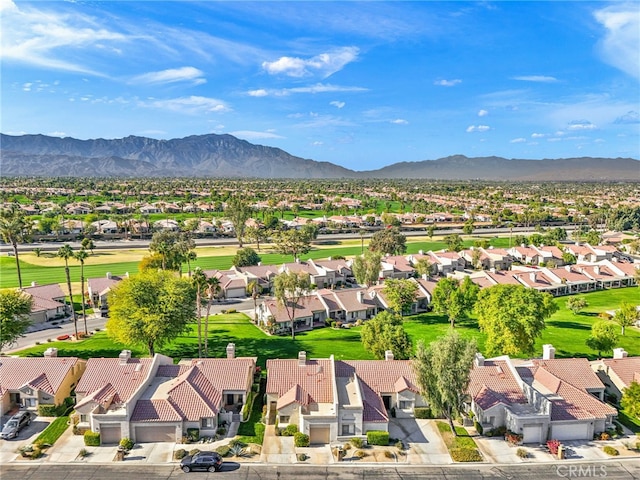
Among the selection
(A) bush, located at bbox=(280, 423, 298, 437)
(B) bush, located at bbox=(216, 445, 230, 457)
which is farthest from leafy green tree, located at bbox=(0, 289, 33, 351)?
(A) bush, located at bbox=(280, 423, 298, 437)

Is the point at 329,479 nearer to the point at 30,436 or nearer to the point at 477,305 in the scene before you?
the point at 30,436

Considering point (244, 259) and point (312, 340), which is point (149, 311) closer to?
point (312, 340)

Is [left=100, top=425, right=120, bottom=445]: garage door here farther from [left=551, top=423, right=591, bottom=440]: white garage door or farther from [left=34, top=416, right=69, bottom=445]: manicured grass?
[left=551, top=423, right=591, bottom=440]: white garage door

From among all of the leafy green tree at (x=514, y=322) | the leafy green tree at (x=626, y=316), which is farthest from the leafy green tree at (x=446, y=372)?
the leafy green tree at (x=626, y=316)

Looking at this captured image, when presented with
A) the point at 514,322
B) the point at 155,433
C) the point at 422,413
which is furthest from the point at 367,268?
the point at 155,433

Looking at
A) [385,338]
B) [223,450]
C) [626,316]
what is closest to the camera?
[223,450]

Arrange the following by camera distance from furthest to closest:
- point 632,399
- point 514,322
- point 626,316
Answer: point 626,316 < point 514,322 < point 632,399
